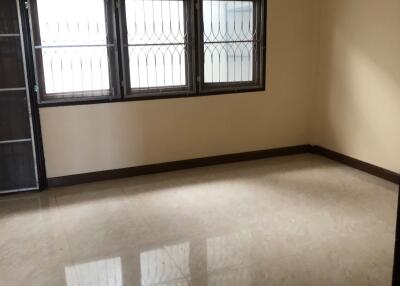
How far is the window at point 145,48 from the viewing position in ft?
13.5

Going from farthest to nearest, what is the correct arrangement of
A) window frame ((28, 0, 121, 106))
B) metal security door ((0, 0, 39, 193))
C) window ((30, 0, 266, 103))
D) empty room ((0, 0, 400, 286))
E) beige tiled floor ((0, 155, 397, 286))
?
window ((30, 0, 266, 103)) → window frame ((28, 0, 121, 106)) → metal security door ((0, 0, 39, 193)) → empty room ((0, 0, 400, 286)) → beige tiled floor ((0, 155, 397, 286))

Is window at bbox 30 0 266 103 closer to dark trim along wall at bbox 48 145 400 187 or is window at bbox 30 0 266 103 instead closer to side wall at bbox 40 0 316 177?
side wall at bbox 40 0 316 177

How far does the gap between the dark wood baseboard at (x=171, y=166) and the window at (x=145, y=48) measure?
2.45 ft

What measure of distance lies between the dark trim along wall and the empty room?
1cm

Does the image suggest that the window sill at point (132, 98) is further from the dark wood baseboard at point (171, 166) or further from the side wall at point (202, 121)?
the dark wood baseboard at point (171, 166)

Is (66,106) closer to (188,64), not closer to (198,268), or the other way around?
(188,64)

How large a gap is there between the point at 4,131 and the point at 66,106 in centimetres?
59

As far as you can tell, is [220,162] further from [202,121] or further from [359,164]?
[359,164]

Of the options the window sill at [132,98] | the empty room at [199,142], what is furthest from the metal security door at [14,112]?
the window sill at [132,98]

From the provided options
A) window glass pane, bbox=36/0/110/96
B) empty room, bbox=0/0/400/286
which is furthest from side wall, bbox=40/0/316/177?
window glass pane, bbox=36/0/110/96

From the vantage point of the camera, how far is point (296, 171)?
4684 mm

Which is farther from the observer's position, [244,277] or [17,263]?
[17,263]

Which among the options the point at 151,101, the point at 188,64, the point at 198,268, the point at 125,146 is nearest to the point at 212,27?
the point at 188,64

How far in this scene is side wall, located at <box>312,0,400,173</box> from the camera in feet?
13.6
